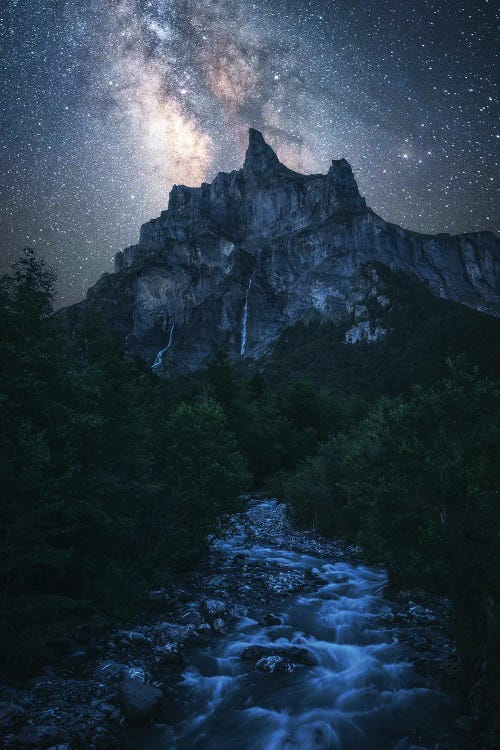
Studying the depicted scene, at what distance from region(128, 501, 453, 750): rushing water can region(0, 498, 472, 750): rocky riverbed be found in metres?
0.04

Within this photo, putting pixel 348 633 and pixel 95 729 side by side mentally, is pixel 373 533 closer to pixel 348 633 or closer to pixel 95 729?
pixel 348 633

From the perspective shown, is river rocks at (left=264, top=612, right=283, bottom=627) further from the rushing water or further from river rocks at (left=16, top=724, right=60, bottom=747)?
river rocks at (left=16, top=724, right=60, bottom=747)

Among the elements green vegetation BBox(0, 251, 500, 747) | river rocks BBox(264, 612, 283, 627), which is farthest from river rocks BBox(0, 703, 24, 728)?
river rocks BBox(264, 612, 283, 627)

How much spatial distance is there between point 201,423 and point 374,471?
835 centimetres

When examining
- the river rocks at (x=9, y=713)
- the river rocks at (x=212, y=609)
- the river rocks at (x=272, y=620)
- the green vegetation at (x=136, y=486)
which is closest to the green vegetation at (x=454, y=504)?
the green vegetation at (x=136, y=486)

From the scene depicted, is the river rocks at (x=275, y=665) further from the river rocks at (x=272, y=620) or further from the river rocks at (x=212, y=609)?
the river rocks at (x=212, y=609)

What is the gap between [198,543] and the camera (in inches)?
778

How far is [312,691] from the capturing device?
11.4 m

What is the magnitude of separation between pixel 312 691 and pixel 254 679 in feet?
5.37

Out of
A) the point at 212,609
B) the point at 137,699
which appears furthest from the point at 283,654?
the point at 137,699

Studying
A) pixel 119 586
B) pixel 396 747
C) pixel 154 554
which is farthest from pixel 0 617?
pixel 396 747

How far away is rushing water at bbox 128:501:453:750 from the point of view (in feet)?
31.5

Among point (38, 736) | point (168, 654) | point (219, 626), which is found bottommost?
point (219, 626)

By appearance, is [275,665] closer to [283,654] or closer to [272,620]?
[283,654]
